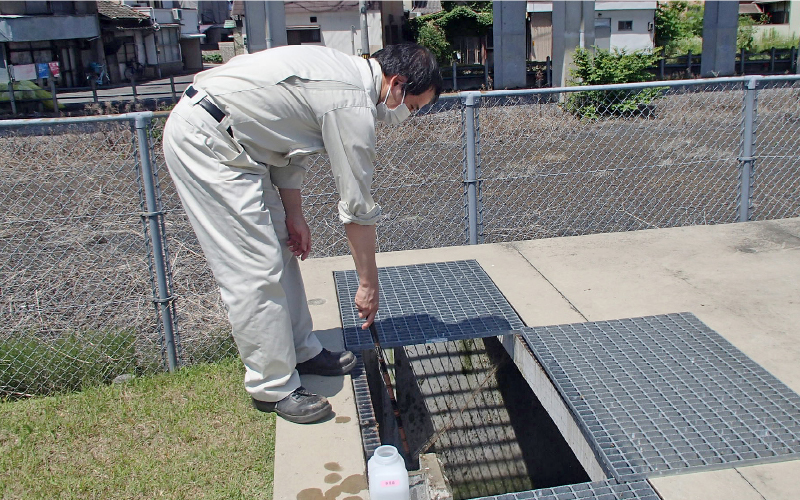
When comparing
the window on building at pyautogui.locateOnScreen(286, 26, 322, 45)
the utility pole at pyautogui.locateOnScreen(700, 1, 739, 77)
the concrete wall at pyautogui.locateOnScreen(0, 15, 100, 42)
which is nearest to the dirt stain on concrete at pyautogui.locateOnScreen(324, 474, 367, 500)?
the utility pole at pyautogui.locateOnScreen(700, 1, 739, 77)

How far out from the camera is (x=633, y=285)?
4.49 m

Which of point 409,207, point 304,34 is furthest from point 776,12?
point 409,207

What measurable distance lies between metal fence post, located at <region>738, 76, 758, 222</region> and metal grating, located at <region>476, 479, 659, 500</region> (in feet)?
12.0

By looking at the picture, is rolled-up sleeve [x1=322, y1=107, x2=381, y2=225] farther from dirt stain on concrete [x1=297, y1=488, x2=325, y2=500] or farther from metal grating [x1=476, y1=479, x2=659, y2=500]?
metal grating [x1=476, y1=479, x2=659, y2=500]

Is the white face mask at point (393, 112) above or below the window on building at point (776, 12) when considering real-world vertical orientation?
below

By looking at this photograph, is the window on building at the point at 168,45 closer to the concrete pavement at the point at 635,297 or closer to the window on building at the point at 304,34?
the window on building at the point at 304,34

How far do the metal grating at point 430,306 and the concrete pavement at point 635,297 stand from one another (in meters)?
0.09

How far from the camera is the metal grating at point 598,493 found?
264 cm

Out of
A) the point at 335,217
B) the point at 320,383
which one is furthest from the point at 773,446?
the point at 335,217

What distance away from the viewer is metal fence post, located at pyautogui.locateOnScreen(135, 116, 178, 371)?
13.0 feet

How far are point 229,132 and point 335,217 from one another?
4925 millimetres

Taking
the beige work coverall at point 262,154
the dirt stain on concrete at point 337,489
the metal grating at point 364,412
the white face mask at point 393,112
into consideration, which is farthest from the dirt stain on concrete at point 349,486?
the white face mask at point 393,112

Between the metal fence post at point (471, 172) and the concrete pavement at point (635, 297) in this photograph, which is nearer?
the concrete pavement at point (635, 297)

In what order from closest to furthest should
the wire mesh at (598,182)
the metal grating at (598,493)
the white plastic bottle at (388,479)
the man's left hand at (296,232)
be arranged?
the white plastic bottle at (388,479) < the metal grating at (598,493) < the man's left hand at (296,232) < the wire mesh at (598,182)
